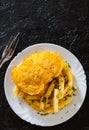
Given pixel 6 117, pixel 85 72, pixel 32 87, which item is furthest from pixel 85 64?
pixel 6 117

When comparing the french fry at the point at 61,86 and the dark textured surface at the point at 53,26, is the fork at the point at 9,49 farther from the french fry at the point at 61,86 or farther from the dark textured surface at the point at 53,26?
the french fry at the point at 61,86

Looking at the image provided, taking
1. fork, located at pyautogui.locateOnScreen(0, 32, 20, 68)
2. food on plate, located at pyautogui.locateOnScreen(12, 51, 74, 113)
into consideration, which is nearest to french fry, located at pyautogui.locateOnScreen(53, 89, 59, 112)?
food on plate, located at pyautogui.locateOnScreen(12, 51, 74, 113)

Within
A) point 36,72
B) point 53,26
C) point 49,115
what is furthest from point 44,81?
point 53,26

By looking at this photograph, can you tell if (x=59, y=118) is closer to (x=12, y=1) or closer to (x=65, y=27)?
(x=65, y=27)

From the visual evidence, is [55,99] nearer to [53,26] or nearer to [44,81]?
[44,81]

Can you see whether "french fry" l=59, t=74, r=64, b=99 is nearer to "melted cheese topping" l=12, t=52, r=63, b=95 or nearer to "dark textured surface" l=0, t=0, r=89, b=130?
"melted cheese topping" l=12, t=52, r=63, b=95

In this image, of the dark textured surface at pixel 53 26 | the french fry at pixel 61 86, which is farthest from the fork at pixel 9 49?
the french fry at pixel 61 86
